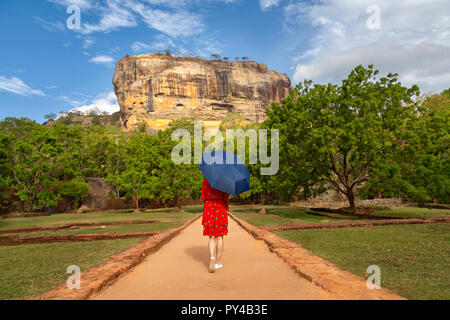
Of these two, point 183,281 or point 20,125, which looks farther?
point 20,125

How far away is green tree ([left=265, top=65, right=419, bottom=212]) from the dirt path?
9424mm

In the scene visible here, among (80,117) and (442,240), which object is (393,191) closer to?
(442,240)

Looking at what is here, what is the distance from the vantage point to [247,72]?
10594 cm

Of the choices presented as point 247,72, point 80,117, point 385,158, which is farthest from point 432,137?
point 80,117

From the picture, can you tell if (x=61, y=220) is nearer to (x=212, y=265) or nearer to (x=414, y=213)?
(x=212, y=265)

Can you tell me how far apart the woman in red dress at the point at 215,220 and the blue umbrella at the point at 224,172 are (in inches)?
13.7

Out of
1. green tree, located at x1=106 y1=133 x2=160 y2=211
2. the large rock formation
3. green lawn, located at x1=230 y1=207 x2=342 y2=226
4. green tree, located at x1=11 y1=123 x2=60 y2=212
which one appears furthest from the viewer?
the large rock formation

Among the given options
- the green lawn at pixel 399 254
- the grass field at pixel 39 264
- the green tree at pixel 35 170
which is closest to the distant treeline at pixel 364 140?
the green tree at pixel 35 170

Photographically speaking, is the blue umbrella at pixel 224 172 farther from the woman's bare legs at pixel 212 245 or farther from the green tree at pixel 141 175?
the green tree at pixel 141 175

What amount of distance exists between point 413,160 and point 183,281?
1395 cm

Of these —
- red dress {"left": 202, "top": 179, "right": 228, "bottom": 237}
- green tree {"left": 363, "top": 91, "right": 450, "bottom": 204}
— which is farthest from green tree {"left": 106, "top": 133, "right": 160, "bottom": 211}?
red dress {"left": 202, "top": 179, "right": 228, "bottom": 237}

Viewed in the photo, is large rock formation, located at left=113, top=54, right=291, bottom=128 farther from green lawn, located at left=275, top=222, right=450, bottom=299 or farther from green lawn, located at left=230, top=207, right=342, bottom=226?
green lawn, located at left=275, top=222, right=450, bottom=299

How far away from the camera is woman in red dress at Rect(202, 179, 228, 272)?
4.88m

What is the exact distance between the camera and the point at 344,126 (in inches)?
553
